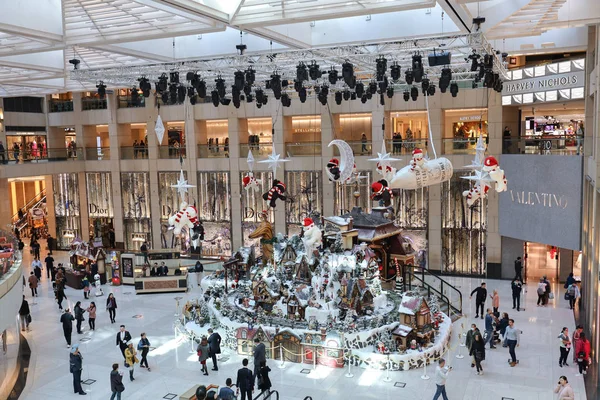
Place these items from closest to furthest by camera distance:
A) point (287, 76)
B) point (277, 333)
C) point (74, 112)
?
point (277, 333)
point (287, 76)
point (74, 112)

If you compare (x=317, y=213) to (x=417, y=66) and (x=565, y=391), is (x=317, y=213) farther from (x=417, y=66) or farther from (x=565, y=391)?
(x=565, y=391)

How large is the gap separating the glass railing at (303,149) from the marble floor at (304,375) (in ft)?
35.6

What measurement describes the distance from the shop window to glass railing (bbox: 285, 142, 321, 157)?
5.81 meters

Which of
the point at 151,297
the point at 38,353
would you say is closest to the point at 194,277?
the point at 151,297

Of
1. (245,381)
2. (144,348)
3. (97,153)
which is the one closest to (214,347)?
(144,348)

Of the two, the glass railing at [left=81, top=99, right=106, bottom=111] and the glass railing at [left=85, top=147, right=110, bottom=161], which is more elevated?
the glass railing at [left=81, top=99, right=106, bottom=111]

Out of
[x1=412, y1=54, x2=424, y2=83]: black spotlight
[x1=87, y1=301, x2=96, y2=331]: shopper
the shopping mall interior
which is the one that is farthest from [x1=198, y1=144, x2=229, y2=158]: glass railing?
[x1=412, y1=54, x2=424, y2=83]: black spotlight

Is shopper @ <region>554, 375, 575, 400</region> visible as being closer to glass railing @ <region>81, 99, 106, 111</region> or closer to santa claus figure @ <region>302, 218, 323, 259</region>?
santa claus figure @ <region>302, 218, 323, 259</region>

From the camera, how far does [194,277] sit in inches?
863

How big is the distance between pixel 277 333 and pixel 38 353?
6.54m

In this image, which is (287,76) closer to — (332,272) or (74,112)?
(332,272)

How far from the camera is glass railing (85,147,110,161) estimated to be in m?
30.3

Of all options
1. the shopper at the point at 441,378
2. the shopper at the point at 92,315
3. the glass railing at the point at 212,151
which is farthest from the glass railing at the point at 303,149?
the shopper at the point at 441,378

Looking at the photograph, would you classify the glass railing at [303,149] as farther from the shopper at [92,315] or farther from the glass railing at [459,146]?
the shopper at [92,315]
